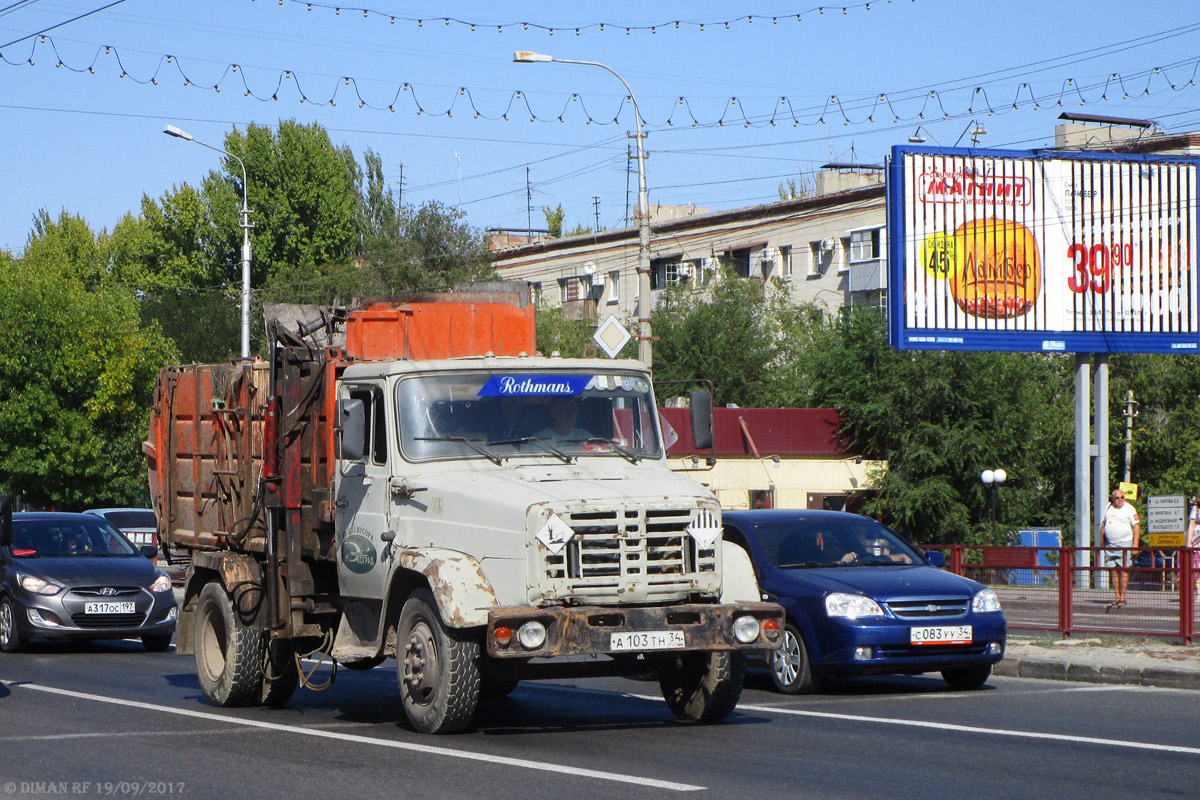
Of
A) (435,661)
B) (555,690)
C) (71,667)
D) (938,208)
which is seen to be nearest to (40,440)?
(938,208)

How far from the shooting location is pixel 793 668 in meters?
13.4

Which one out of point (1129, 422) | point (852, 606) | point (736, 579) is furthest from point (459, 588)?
point (1129, 422)

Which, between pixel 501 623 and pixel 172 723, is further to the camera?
pixel 172 723

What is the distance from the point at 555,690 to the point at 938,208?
18.9 metres

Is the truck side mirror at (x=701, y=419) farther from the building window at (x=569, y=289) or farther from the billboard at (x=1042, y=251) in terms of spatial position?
the building window at (x=569, y=289)

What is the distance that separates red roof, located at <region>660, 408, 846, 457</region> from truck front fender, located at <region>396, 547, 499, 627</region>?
110 feet

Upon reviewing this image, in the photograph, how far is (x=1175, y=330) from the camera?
31.1 metres

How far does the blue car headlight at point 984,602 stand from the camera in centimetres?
1323

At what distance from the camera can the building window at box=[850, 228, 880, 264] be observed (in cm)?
5572

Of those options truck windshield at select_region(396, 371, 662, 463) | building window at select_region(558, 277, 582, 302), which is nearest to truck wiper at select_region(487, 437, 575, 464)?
truck windshield at select_region(396, 371, 662, 463)

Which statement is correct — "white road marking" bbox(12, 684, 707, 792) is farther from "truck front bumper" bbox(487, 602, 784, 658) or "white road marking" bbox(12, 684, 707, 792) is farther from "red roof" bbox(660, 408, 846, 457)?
"red roof" bbox(660, 408, 846, 457)

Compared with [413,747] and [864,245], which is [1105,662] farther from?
[864,245]

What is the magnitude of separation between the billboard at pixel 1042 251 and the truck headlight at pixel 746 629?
20792mm

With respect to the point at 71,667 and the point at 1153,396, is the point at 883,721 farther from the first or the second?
the point at 1153,396
